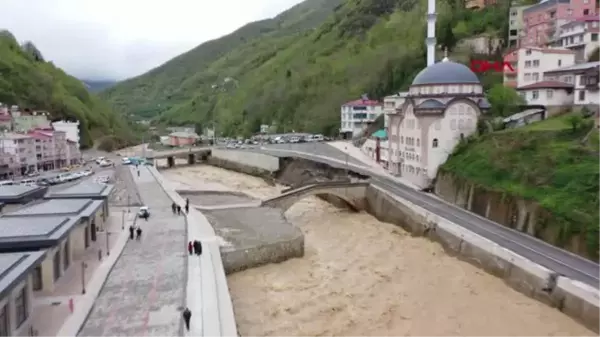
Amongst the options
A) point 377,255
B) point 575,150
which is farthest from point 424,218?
point 575,150

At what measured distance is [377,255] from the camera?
1198 inches

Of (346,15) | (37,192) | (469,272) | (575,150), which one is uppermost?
(346,15)

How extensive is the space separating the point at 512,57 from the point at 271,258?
42927 mm

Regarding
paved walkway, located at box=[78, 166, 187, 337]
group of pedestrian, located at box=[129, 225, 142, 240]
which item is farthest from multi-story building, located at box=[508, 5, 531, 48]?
group of pedestrian, located at box=[129, 225, 142, 240]

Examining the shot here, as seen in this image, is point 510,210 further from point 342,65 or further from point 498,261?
point 342,65

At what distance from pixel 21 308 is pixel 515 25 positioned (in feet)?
237

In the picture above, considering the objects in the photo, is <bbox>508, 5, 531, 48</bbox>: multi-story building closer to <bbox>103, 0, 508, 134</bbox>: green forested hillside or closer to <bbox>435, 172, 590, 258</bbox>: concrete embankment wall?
<bbox>103, 0, 508, 134</bbox>: green forested hillside

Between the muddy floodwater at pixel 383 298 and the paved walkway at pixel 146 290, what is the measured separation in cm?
321

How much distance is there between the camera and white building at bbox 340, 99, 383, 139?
82625 mm

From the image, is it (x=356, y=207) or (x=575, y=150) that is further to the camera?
(x=356, y=207)

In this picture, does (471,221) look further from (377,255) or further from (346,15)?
(346,15)

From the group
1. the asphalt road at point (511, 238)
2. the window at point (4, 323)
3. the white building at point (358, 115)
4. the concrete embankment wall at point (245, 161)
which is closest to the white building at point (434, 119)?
the asphalt road at point (511, 238)

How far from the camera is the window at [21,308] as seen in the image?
15.6 metres

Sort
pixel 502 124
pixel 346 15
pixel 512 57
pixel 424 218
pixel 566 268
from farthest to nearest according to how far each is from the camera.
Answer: pixel 346 15 → pixel 512 57 → pixel 502 124 → pixel 424 218 → pixel 566 268
